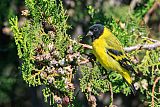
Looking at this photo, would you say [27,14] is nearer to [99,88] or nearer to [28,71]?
[28,71]

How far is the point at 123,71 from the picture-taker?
4.21 metres

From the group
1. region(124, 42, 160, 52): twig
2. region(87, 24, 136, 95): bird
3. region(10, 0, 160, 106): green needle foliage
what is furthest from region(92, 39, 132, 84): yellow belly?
region(124, 42, 160, 52): twig

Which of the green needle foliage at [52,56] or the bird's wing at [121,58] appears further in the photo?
the bird's wing at [121,58]

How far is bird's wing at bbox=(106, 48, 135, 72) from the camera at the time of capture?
4111 mm

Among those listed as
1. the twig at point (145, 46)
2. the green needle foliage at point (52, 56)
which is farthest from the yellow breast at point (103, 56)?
the twig at point (145, 46)

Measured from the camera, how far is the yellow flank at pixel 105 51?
161 inches

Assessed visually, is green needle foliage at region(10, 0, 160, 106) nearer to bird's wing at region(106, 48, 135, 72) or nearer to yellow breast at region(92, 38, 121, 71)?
yellow breast at region(92, 38, 121, 71)

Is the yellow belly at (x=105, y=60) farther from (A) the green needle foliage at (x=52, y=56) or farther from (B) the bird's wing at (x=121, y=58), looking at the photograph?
(A) the green needle foliage at (x=52, y=56)

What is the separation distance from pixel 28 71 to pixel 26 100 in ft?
12.0

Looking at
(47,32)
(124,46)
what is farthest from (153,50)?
(47,32)

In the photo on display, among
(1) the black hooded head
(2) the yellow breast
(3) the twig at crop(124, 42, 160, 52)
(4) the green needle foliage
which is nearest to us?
(4) the green needle foliage

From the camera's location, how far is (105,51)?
14.5 ft

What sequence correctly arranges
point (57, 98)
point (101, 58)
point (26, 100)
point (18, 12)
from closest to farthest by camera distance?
1. point (57, 98)
2. point (101, 58)
3. point (18, 12)
4. point (26, 100)

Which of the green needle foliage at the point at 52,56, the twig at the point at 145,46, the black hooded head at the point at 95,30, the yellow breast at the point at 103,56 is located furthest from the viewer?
the black hooded head at the point at 95,30
